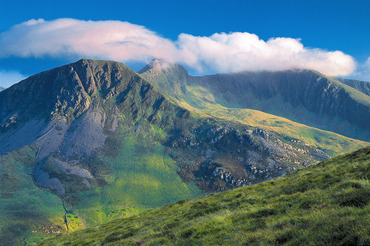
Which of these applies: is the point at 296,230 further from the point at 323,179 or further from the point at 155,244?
the point at 323,179

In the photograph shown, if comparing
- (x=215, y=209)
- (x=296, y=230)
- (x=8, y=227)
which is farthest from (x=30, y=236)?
(x=296, y=230)

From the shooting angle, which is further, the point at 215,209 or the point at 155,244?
the point at 215,209

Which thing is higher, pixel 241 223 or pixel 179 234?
pixel 241 223

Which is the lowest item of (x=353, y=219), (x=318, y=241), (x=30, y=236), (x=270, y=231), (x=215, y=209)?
(x=30, y=236)

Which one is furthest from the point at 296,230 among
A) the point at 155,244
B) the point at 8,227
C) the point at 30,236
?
the point at 8,227

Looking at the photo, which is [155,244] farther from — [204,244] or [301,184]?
[301,184]

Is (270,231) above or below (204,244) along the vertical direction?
above

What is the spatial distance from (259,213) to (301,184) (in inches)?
407

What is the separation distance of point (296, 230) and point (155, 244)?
10201 millimetres

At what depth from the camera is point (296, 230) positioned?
1019 centimetres

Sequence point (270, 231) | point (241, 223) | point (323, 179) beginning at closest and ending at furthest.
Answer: point (270, 231), point (241, 223), point (323, 179)

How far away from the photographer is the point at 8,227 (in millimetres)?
198375

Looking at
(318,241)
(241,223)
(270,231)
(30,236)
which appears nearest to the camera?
(318,241)

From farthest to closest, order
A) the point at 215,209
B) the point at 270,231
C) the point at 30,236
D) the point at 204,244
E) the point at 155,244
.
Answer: the point at 30,236
the point at 215,209
the point at 155,244
the point at 204,244
the point at 270,231
